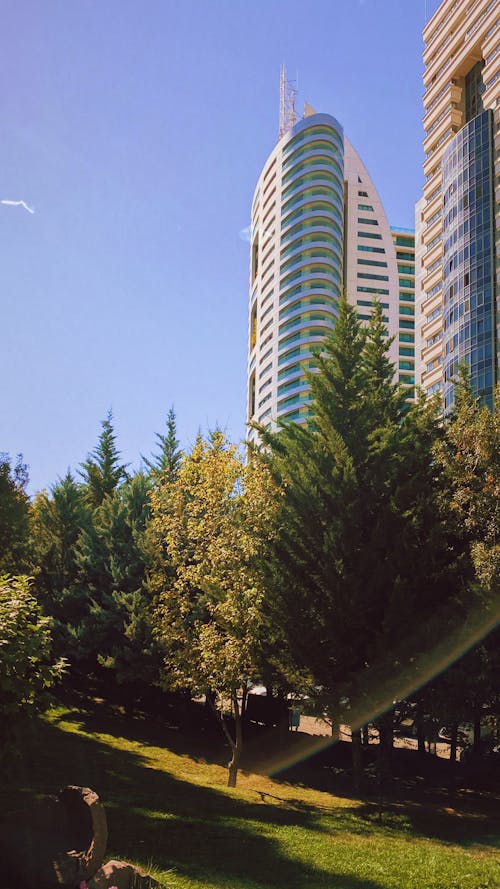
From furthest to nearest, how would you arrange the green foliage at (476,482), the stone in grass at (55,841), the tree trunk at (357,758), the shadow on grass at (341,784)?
1. the tree trunk at (357,758)
2. the green foliage at (476,482)
3. the shadow on grass at (341,784)
4. the stone in grass at (55,841)

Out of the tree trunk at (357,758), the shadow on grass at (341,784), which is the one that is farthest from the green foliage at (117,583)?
the tree trunk at (357,758)

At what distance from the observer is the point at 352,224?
107 m

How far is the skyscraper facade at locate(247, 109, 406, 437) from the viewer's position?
92438 mm

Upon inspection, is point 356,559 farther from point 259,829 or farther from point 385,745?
point 259,829

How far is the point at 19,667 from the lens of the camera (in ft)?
22.6

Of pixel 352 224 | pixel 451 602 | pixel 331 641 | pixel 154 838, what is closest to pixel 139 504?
pixel 331 641

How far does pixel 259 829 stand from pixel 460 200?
5782 cm

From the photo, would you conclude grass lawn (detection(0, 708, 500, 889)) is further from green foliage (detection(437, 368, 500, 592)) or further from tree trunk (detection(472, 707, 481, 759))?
green foliage (detection(437, 368, 500, 592))

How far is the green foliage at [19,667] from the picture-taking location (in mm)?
6828

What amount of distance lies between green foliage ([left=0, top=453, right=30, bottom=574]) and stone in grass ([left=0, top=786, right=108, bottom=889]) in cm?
1549

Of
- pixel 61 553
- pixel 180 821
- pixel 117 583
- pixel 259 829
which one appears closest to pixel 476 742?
pixel 259 829

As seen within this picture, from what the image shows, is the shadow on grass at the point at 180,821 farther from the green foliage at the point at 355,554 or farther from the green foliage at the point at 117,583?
the green foliage at the point at 117,583

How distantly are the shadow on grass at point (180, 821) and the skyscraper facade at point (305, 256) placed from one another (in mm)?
70828

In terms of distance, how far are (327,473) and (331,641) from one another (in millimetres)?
4115
